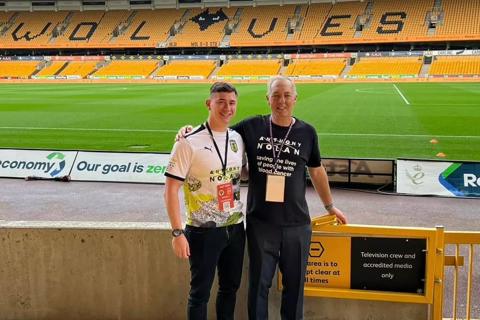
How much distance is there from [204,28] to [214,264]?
183 feet

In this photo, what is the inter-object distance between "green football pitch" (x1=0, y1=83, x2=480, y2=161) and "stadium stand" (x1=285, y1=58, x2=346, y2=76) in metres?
15.8

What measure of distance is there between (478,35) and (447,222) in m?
44.0

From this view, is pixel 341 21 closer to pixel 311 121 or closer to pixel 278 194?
pixel 311 121

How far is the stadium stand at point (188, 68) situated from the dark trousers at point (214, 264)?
145 feet

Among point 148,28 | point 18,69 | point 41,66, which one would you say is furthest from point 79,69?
point 148,28

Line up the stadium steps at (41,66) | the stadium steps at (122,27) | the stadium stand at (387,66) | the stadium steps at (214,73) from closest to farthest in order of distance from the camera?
the stadium stand at (387,66)
the stadium steps at (214,73)
the stadium steps at (41,66)
the stadium steps at (122,27)

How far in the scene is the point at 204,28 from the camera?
56.8 meters

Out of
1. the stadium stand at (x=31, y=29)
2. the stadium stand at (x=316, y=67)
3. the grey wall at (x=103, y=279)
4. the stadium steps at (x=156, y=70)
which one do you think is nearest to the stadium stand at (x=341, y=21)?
the stadium stand at (x=316, y=67)

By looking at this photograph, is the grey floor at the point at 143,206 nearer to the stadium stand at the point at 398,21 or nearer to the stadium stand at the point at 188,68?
the stadium stand at the point at 188,68

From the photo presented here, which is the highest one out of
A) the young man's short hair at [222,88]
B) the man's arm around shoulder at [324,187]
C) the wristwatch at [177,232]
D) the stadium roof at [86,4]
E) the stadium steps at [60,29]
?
the stadium roof at [86,4]

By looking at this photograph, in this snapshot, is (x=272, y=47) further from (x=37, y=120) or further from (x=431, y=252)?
(x=431, y=252)

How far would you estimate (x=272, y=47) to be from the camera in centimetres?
5453

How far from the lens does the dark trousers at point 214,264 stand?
3299mm

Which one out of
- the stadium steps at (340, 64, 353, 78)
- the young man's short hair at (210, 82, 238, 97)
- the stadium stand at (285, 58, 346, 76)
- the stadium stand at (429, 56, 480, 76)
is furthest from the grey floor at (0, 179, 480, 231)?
the stadium stand at (285, 58, 346, 76)
